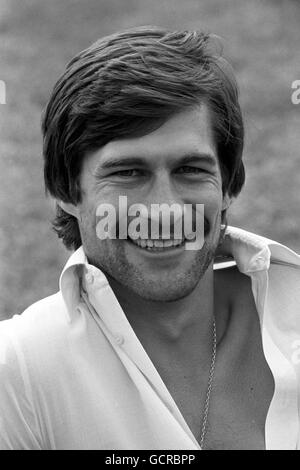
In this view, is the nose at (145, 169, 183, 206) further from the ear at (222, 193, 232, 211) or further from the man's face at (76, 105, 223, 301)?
the ear at (222, 193, 232, 211)

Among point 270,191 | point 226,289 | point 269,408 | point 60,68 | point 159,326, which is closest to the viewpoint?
point 269,408

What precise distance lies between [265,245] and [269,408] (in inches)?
17.7

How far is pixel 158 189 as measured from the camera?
222 cm

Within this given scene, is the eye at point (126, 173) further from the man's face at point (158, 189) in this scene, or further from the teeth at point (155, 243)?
the teeth at point (155, 243)

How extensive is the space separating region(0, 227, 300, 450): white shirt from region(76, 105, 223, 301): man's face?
10 centimetres

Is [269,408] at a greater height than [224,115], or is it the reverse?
[224,115]

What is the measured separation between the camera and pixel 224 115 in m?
2.45

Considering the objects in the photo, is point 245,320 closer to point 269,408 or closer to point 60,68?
point 269,408

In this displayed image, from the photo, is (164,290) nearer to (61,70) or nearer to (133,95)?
(133,95)

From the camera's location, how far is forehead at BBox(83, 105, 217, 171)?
222cm

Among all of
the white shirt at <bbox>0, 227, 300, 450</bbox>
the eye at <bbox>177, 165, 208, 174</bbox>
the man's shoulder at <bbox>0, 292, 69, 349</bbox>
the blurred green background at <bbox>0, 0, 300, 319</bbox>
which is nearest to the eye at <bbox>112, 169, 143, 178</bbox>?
the eye at <bbox>177, 165, 208, 174</bbox>

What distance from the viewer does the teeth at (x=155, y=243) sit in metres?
2.28

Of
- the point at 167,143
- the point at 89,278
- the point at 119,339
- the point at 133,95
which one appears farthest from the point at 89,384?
the point at 133,95

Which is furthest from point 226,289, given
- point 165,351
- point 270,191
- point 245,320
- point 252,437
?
point 270,191
